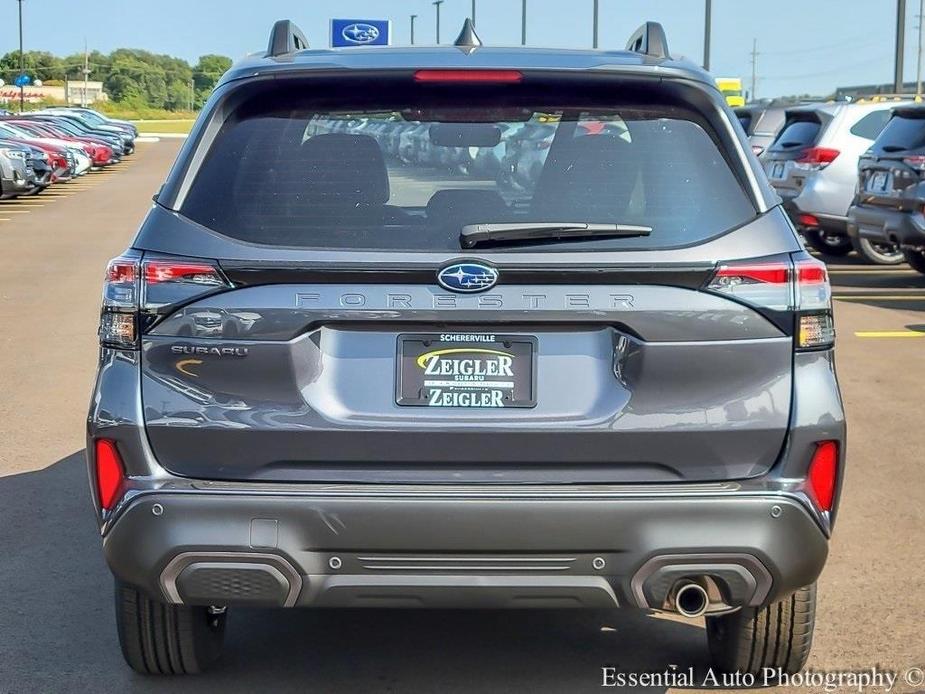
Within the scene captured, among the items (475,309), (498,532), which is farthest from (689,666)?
(475,309)

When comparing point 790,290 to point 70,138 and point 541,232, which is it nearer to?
point 541,232

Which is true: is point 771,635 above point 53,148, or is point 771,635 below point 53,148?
above

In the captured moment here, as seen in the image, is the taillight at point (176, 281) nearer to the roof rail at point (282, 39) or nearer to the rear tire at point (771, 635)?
the roof rail at point (282, 39)

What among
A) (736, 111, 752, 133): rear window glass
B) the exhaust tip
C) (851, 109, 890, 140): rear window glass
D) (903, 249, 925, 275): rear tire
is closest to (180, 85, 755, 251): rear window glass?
the exhaust tip

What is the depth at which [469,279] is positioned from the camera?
356 centimetres

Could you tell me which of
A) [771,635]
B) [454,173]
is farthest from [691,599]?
[454,173]

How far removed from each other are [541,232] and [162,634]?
5.37 ft

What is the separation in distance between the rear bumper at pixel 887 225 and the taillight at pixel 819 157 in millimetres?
2025

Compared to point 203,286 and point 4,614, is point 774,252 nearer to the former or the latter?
point 203,286

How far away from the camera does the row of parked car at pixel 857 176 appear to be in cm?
1399

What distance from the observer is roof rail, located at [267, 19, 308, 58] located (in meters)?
4.20

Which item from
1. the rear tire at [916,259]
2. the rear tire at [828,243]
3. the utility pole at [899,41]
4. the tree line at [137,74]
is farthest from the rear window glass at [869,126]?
the tree line at [137,74]

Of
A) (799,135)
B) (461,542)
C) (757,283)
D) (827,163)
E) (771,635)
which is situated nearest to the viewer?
(461,542)

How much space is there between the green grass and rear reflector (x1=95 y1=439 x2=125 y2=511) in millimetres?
92661
